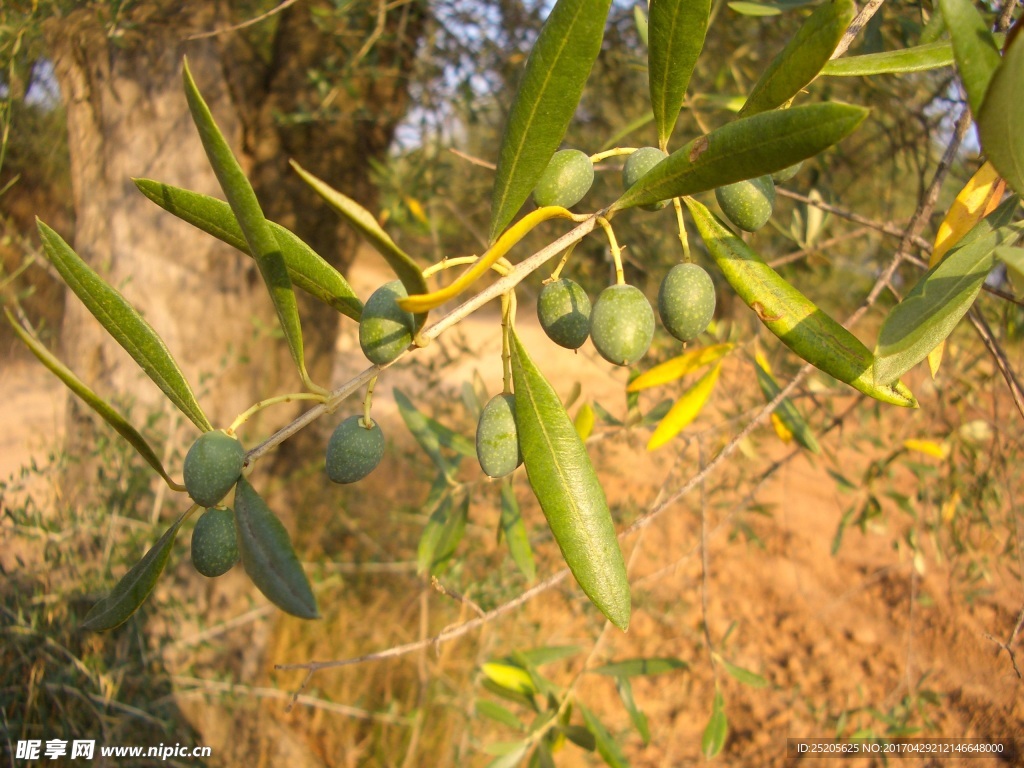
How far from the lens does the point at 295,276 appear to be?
2.34 ft

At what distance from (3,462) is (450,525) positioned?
4721 millimetres

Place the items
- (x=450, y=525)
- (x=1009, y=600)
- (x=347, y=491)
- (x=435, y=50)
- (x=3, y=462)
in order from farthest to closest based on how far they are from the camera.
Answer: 1. (x=3, y=462)
2. (x=347, y=491)
3. (x=1009, y=600)
4. (x=435, y=50)
5. (x=450, y=525)

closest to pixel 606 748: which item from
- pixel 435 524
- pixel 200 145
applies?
pixel 435 524

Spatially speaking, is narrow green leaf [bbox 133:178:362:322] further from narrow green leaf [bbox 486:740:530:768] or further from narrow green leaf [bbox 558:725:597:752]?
narrow green leaf [bbox 486:740:530:768]

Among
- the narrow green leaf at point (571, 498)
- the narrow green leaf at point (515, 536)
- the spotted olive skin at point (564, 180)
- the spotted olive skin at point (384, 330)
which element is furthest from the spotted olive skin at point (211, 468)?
the narrow green leaf at point (515, 536)

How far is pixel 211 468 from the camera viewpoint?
0.60 meters

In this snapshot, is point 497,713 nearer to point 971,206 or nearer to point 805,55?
point 971,206

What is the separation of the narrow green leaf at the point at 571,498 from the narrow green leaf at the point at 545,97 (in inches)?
7.3

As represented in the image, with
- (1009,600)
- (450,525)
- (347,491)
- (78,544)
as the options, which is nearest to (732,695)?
(1009,600)

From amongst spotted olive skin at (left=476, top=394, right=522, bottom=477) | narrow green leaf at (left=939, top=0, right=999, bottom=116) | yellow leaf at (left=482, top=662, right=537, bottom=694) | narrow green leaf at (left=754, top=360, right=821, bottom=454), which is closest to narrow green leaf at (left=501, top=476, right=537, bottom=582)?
yellow leaf at (left=482, top=662, right=537, bottom=694)

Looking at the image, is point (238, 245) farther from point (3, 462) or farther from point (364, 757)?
point (3, 462)

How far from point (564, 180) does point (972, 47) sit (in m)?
0.35

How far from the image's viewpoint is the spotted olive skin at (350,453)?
660 mm

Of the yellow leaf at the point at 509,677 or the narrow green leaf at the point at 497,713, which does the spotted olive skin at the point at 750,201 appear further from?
the narrow green leaf at the point at 497,713
